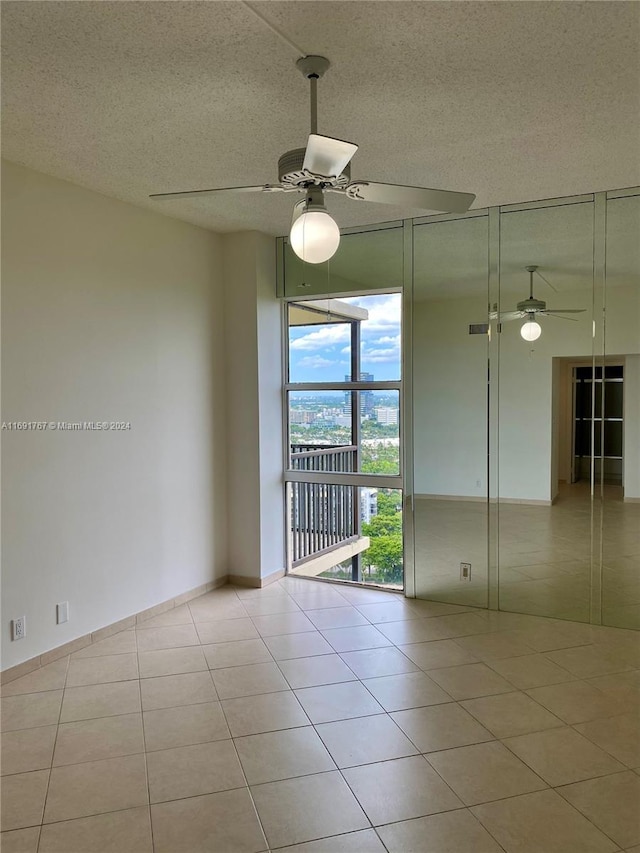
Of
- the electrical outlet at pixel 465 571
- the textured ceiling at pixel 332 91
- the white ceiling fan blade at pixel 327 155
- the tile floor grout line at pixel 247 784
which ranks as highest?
the textured ceiling at pixel 332 91

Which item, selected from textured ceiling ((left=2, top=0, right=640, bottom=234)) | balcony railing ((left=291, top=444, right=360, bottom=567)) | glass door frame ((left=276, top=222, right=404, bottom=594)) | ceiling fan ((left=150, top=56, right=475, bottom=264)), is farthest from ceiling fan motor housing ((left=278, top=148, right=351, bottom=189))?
balcony railing ((left=291, top=444, right=360, bottom=567))

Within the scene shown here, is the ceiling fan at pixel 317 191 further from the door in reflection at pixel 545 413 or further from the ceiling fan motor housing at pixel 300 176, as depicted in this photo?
the door in reflection at pixel 545 413

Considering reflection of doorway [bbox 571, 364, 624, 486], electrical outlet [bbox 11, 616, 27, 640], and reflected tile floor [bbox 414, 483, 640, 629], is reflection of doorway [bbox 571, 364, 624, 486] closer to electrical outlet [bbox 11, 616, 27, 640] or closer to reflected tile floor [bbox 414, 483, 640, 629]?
reflected tile floor [bbox 414, 483, 640, 629]

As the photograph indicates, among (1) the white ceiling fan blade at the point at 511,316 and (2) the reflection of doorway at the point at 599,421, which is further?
(1) the white ceiling fan blade at the point at 511,316

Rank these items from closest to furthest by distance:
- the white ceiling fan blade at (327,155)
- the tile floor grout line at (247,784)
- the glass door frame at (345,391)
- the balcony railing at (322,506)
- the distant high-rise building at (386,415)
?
the white ceiling fan blade at (327,155), the tile floor grout line at (247,784), the glass door frame at (345,391), the distant high-rise building at (386,415), the balcony railing at (322,506)

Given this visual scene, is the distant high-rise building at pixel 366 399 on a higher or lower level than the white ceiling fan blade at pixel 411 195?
lower

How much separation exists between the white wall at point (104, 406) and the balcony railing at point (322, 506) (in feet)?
2.24

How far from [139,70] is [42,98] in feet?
1.65

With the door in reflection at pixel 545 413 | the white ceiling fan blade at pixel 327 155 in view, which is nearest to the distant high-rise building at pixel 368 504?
the door in reflection at pixel 545 413

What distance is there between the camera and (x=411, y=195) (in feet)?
7.47

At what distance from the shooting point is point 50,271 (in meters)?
3.30

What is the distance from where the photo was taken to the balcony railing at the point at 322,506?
16.1ft

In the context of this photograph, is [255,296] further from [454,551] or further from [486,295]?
[454,551]

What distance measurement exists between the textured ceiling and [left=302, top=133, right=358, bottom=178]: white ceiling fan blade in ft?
1.43
